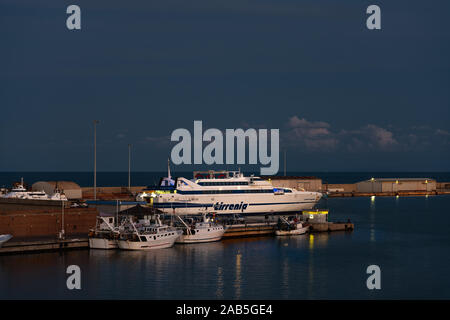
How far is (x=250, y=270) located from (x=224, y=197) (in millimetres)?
33606

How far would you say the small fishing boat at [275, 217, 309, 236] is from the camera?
70.9 meters

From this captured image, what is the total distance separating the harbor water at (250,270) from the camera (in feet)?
147

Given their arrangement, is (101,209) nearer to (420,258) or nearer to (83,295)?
(83,295)

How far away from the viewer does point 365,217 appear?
95.6 metres

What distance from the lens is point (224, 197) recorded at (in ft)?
281

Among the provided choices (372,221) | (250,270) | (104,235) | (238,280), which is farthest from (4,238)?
(372,221)

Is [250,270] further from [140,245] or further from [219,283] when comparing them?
[140,245]

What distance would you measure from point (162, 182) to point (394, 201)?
6164cm

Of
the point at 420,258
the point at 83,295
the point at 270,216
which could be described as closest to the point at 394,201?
the point at 270,216

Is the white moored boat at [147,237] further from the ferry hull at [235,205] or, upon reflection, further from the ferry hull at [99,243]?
the ferry hull at [235,205]

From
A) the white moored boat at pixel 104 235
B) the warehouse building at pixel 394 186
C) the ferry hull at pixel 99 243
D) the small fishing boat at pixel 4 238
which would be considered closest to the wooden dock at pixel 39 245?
the small fishing boat at pixel 4 238

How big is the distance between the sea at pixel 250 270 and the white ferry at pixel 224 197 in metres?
15.9

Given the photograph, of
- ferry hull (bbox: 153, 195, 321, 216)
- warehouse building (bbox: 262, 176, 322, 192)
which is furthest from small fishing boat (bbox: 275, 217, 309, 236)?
warehouse building (bbox: 262, 176, 322, 192)
